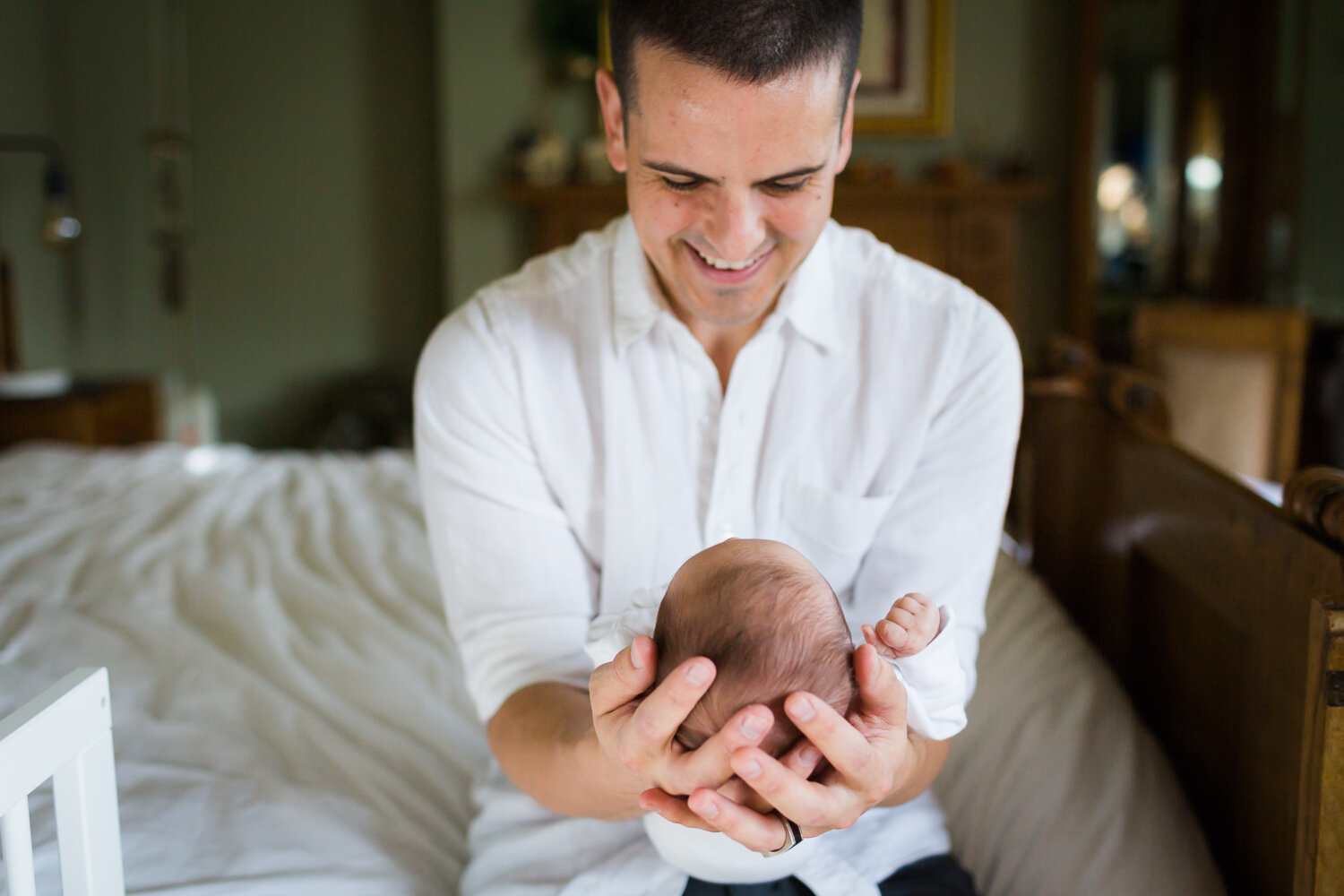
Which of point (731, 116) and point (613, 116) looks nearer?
point (731, 116)

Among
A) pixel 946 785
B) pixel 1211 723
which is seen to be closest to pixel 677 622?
pixel 946 785

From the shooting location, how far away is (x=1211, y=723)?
1.15 metres

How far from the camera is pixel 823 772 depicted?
732 millimetres

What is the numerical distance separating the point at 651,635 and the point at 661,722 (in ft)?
0.52

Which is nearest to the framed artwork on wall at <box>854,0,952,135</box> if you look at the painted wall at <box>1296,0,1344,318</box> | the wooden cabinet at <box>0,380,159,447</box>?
the painted wall at <box>1296,0,1344,318</box>

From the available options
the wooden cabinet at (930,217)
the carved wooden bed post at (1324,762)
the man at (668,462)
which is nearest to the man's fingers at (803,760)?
the man at (668,462)

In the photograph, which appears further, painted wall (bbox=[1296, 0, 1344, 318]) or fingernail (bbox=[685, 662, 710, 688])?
painted wall (bbox=[1296, 0, 1344, 318])

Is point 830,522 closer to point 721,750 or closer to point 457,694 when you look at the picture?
point 721,750

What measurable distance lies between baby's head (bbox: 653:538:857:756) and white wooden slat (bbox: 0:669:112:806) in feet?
1.45

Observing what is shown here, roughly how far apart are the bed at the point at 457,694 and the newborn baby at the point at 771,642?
0.32 metres

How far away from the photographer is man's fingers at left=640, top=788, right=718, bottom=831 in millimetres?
715

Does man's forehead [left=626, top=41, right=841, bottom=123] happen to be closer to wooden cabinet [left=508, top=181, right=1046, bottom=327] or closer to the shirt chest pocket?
the shirt chest pocket

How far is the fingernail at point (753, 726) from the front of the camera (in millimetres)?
655

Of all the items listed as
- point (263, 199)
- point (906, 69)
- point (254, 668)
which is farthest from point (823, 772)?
point (263, 199)
